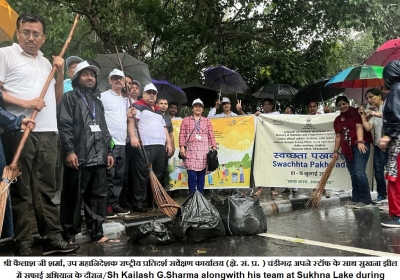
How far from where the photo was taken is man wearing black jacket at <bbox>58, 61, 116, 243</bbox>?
14.1 feet

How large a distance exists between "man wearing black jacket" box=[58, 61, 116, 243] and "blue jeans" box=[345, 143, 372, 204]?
3922 mm

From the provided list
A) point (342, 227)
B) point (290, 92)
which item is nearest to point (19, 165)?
point (342, 227)

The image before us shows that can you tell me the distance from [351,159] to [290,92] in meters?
3.60

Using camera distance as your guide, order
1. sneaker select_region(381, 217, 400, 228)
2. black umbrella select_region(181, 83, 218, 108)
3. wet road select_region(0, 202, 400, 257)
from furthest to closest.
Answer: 1. black umbrella select_region(181, 83, 218, 108)
2. sneaker select_region(381, 217, 400, 228)
3. wet road select_region(0, 202, 400, 257)

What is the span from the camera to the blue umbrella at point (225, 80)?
9.45m

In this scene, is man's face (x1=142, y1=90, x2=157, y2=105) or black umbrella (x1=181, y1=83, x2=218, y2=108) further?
black umbrella (x1=181, y1=83, x2=218, y2=108)

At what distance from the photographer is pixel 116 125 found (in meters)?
A: 5.61

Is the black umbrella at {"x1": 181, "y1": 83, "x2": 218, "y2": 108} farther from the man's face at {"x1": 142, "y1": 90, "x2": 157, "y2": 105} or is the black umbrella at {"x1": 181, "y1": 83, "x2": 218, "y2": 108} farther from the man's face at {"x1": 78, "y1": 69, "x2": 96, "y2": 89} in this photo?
the man's face at {"x1": 78, "y1": 69, "x2": 96, "y2": 89}

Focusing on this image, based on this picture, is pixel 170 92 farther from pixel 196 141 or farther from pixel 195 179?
pixel 195 179

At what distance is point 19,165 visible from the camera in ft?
12.3

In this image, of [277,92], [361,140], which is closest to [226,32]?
[277,92]

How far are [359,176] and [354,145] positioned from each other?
19.1 inches

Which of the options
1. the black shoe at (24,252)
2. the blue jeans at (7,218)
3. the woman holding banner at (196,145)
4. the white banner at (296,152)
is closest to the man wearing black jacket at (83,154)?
the black shoe at (24,252)

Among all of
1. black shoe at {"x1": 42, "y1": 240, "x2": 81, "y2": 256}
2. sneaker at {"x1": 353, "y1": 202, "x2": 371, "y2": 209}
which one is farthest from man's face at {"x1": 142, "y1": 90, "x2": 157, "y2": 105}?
sneaker at {"x1": 353, "y1": 202, "x2": 371, "y2": 209}
